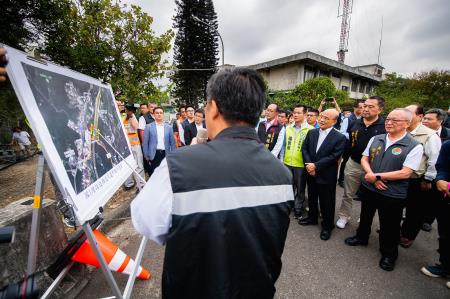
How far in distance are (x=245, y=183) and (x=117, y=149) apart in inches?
71.0

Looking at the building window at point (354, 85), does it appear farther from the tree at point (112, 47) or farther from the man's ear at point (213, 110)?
the man's ear at point (213, 110)

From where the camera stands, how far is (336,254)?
280cm

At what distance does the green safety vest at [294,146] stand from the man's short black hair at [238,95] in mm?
2790

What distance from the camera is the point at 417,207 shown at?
2.85m

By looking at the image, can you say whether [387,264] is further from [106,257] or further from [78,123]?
[78,123]

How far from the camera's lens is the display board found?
4.03 feet

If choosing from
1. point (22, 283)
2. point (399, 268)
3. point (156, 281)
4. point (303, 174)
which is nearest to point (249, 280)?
point (22, 283)

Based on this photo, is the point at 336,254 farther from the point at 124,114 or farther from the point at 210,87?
the point at 124,114

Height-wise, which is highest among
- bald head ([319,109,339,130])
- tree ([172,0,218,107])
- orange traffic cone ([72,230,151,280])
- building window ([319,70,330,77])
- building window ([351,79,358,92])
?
tree ([172,0,218,107])

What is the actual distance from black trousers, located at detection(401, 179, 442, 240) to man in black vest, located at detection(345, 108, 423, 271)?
2.12 feet

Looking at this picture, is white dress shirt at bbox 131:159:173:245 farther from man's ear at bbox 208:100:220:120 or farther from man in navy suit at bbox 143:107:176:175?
man in navy suit at bbox 143:107:176:175

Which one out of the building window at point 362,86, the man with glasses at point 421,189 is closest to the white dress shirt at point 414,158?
the man with glasses at point 421,189

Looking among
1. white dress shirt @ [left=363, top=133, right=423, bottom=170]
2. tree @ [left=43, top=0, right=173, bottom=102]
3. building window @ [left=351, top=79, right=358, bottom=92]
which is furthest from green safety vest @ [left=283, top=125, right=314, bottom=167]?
building window @ [left=351, top=79, right=358, bottom=92]

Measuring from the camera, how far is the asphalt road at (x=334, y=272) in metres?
2.21
